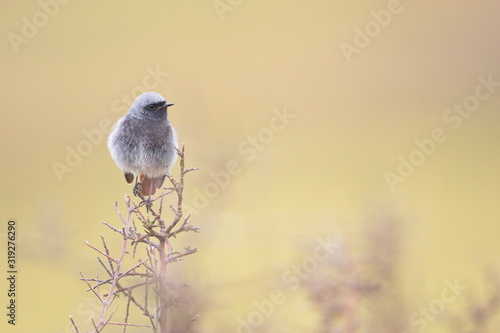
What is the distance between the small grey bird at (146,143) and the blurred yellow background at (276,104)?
29 cm

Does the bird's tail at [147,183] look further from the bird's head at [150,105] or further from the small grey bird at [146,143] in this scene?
the bird's head at [150,105]

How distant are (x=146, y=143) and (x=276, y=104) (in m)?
8.09

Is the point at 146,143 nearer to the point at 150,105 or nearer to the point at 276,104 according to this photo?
the point at 150,105

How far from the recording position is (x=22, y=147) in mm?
10562

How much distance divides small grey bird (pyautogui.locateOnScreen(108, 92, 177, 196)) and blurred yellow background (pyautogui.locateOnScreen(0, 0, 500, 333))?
0.29 m

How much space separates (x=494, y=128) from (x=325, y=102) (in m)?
3.12

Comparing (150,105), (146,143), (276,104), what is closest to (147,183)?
(146,143)

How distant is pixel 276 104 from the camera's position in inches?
442

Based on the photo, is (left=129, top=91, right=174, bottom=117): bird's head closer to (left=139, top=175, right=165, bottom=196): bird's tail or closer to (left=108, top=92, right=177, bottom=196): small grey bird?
(left=108, top=92, right=177, bottom=196): small grey bird

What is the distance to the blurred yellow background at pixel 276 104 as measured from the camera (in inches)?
266

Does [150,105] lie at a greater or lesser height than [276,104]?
lesser

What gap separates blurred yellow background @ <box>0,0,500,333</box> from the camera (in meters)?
6.75

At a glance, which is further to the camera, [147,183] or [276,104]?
[276,104]

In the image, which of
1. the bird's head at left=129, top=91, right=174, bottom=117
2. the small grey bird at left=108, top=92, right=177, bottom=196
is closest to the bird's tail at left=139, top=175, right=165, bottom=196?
the small grey bird at left=108, top=92, right=177, bottom=196
